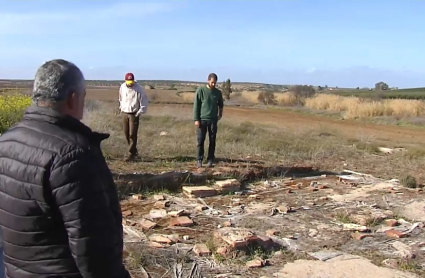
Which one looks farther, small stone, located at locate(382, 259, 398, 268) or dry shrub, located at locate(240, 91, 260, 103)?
dry shrub, located at locate(240, 91, 260, 103)

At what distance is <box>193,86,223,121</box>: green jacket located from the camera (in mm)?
9227

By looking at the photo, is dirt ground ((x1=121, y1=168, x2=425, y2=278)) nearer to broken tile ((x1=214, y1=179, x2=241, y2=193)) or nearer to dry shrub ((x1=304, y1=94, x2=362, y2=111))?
broken tile ((x1=214, y1=179, x2=241, y2=193))

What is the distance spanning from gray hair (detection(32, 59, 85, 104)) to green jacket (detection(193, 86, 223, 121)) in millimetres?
7113

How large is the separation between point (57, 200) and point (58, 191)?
39 mm

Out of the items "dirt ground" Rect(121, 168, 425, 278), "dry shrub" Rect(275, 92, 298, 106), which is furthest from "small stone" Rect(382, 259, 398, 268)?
"dry shrub" Rect(275, 92, 298, 106)

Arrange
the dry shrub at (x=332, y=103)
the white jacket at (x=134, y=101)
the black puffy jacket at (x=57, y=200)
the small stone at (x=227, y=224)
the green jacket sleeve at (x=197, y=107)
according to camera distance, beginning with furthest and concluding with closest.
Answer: the dry shrub at (x=332, y=103)
the white jacket at (x=134, y=101)
the green jacket sleeve at (x=197, y=107)
the small stone at (x=227, y=224)
the black puffy jacket at (x=57, y=200)

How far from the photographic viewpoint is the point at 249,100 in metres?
50.2

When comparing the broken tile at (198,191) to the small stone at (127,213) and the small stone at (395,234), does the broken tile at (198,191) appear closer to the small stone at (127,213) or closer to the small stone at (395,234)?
the small stone at (127,213)

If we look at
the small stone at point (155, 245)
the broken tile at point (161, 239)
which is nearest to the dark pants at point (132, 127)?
the broken tile at point (161, 239)

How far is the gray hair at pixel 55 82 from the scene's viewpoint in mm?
2029

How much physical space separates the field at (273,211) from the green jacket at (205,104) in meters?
0.97

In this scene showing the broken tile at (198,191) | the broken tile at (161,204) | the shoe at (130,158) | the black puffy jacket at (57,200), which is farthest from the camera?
the shoe at (130,158)

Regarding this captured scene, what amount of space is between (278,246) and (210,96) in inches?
173

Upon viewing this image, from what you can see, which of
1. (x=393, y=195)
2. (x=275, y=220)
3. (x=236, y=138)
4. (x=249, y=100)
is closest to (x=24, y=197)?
(x=275, y=220)
